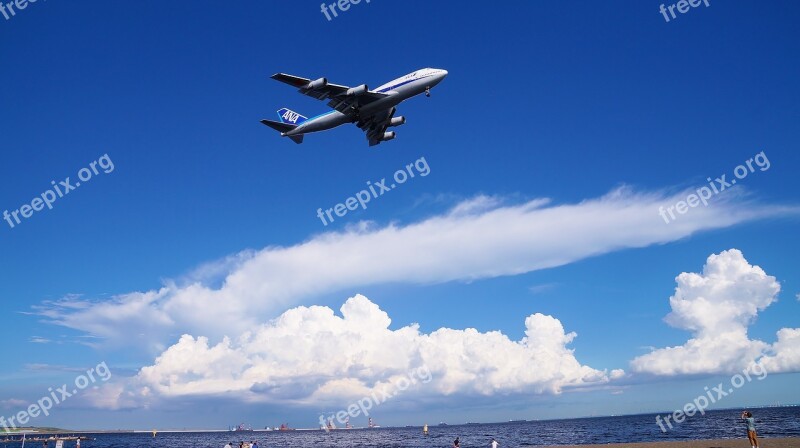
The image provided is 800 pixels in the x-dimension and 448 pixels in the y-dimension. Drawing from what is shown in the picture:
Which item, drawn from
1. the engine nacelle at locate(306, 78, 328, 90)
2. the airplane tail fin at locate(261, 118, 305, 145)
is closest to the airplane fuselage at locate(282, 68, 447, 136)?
the engine nacelle at locate(306, 78, 328, 90)

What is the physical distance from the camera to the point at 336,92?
45375 mm

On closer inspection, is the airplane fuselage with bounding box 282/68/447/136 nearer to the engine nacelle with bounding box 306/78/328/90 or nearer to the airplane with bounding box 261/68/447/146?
the airplane with bounding box 261/68/447/146

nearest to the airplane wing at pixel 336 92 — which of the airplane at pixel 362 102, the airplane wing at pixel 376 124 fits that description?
the airplane at pixel 362 102

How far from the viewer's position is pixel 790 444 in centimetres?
4150

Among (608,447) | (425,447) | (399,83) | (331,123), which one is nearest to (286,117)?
(331,123)

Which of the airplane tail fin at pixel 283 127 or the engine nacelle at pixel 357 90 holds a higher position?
the airplane tail fin at pixel 283 127

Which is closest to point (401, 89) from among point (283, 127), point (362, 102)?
point (362, 102)

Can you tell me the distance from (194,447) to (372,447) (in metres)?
59.3

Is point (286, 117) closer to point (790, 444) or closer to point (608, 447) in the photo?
point (608, 447)

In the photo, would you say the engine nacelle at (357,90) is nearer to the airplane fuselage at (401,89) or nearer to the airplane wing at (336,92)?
the airplane wing at (336,92)

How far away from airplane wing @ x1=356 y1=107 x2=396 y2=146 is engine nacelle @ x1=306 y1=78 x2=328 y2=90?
7375mm

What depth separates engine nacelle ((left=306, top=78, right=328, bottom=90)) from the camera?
4381 cm

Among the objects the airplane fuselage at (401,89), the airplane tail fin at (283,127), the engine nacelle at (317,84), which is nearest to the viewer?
the engine nacelle at (317,84)

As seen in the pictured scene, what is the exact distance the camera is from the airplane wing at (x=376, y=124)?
51.8m
